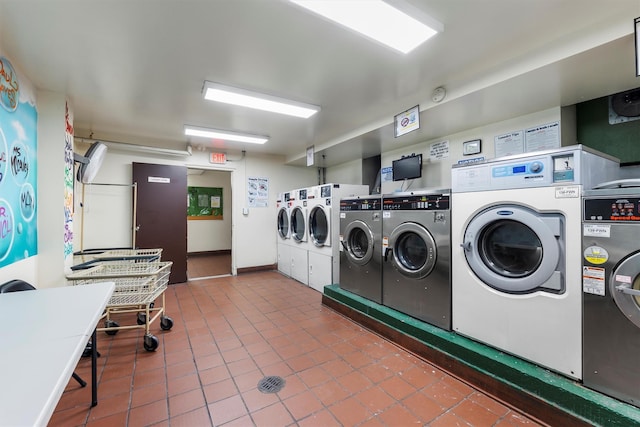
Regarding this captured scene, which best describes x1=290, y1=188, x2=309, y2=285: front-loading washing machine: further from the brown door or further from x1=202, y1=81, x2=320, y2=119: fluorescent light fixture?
the brown door

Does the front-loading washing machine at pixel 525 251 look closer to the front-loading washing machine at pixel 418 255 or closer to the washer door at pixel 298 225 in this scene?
the front-loading washing machine at pixel 418 255

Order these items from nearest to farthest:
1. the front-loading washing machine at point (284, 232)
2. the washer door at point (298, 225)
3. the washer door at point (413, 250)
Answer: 1. the washer door at point (413, 250)
2. the washer door at point (298, 225)
3. the front-loading washing machine at point (284, 232)

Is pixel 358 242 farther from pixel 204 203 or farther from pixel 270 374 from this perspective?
pixel 204 203

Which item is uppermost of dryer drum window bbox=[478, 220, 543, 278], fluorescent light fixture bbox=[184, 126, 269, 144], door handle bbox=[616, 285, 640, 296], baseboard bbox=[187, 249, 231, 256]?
fluorescent light fixture bbox=[184, 126, 269, 144]

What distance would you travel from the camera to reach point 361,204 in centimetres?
317

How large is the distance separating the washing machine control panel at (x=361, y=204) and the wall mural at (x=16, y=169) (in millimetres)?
3001

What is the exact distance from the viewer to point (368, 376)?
2.04 m

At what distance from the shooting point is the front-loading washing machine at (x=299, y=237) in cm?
444

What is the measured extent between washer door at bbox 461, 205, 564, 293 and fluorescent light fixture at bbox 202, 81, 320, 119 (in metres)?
2.11

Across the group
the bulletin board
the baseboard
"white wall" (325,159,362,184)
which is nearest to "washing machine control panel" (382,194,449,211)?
"white wall" (325,159,362,184)

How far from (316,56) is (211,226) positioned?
6.49 metres

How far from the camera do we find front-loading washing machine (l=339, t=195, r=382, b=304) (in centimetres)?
292

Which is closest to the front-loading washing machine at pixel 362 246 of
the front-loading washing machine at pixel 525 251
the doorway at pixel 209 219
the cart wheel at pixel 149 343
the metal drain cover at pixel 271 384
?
the front-loading washing machine at pixel 525 251

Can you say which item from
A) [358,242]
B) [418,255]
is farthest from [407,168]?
[418,255]
